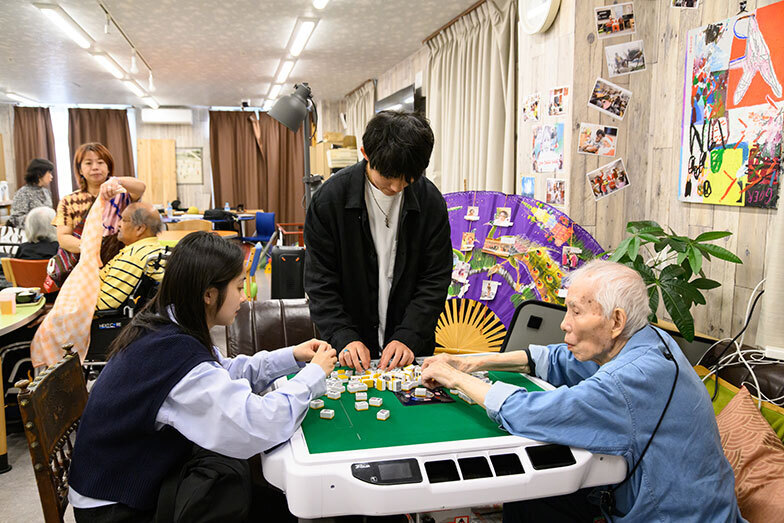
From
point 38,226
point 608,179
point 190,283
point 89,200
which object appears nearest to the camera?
point 190,283

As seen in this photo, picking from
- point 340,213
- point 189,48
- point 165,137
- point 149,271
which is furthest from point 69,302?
point 165,137

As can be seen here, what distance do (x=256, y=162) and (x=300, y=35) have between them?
6.37 metres

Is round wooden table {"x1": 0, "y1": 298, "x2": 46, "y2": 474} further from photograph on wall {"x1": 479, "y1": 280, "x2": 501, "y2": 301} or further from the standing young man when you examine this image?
photograph on wall {"x1": 479, "y1": 280, "x2": 501, "y2": 301}

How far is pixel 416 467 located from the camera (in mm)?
1171

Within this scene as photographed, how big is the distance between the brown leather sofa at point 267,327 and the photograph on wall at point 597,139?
1.71 metres

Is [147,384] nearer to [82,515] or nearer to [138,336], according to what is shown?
[138,336]

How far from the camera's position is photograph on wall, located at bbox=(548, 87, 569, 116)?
3.02 meters

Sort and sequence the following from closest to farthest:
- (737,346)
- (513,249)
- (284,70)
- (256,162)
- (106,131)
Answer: (737,346) → (513,249) → (284,70) → (106,131) → (256,162)

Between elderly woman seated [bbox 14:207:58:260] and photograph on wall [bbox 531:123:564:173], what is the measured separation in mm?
3569

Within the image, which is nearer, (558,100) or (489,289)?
(489,289)

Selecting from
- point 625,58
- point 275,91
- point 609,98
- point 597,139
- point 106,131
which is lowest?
point 597,139

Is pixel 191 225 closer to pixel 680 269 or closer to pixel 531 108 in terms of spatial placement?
pixel 531 108

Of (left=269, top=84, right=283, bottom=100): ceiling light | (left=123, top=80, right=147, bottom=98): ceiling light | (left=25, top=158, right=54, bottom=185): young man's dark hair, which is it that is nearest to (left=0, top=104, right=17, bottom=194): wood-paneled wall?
(left=123, top=80, right=147, bottom=98): ceiling light

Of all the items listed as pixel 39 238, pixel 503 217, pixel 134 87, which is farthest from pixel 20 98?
pixel 503 217
